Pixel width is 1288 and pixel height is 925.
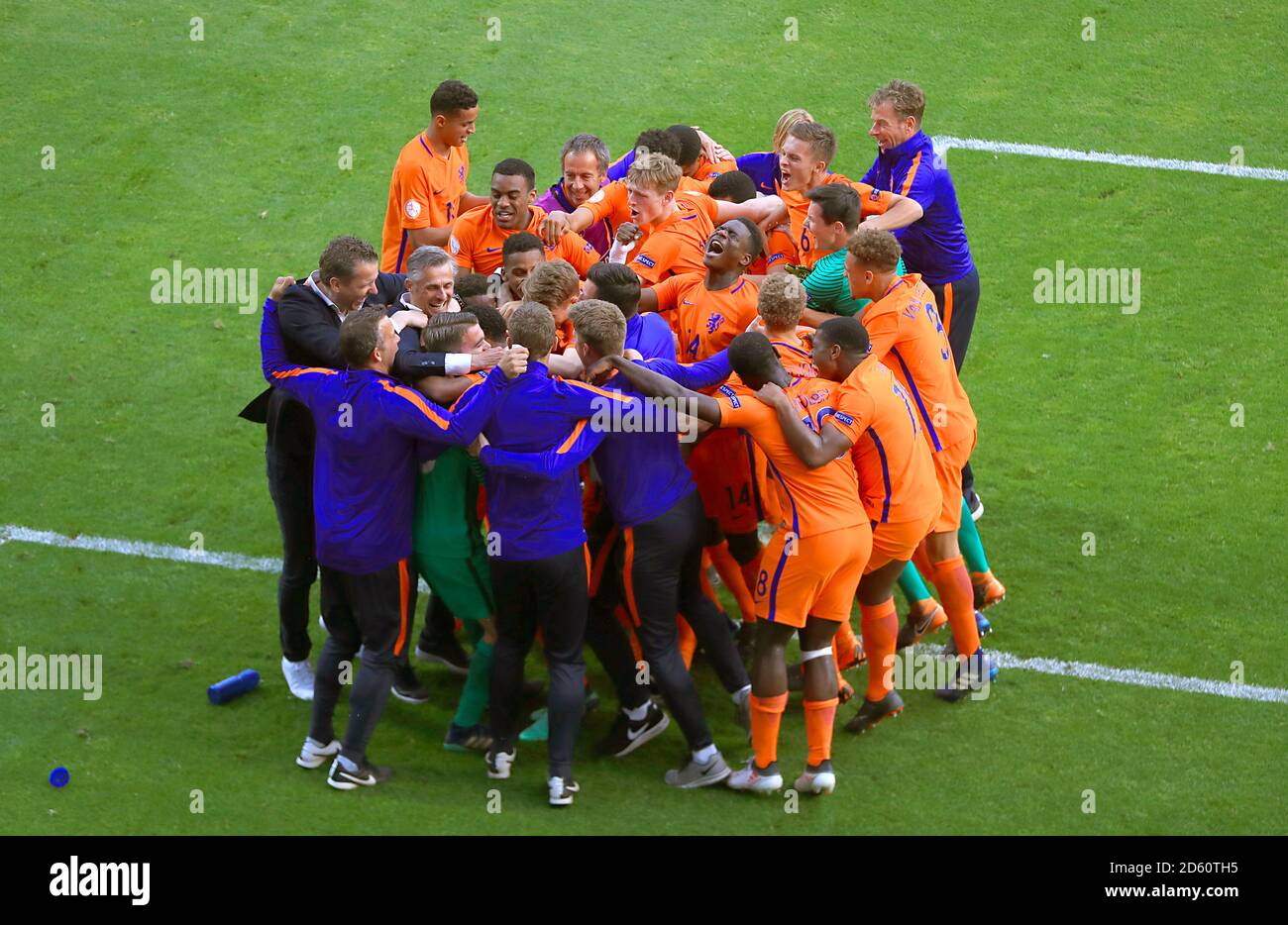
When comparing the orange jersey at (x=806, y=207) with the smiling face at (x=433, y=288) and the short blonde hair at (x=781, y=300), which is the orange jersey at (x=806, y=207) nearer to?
the short blonde hair at (x=781, y=300)

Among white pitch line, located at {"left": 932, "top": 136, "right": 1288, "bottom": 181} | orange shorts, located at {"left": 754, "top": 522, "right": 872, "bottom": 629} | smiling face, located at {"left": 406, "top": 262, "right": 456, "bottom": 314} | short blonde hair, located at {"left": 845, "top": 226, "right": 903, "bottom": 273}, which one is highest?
white pitch line, located at {"left": 932, "top": 136, "right": 1288, "bottom": 181}

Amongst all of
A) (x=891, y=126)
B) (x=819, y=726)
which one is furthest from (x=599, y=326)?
(x=891, y=126)

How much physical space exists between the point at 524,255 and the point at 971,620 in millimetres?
2786

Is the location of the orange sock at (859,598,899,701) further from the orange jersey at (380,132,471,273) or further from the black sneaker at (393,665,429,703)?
the orange jersey at (380,132,471,273)

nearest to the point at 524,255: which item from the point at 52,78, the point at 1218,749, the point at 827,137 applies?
the point at 827,137

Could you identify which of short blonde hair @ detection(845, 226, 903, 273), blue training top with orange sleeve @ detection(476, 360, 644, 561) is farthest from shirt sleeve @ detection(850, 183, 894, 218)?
blue training top with orange sleeve @ detection(476, 360, 644, 561)

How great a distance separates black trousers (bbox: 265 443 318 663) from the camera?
7.41 meters

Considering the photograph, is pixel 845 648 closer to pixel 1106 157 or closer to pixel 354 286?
pixel 354 286

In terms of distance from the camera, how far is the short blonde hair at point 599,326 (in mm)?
6785

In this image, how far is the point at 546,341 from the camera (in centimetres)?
670

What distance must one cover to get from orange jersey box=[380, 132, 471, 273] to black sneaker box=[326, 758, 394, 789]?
3322 millimetres

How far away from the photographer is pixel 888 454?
7059mm

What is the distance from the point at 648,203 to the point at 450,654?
8.18ft

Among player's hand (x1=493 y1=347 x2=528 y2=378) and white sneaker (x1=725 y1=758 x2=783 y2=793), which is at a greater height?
player's hand (x1=493 y1=347 x2=528 y2=378)
